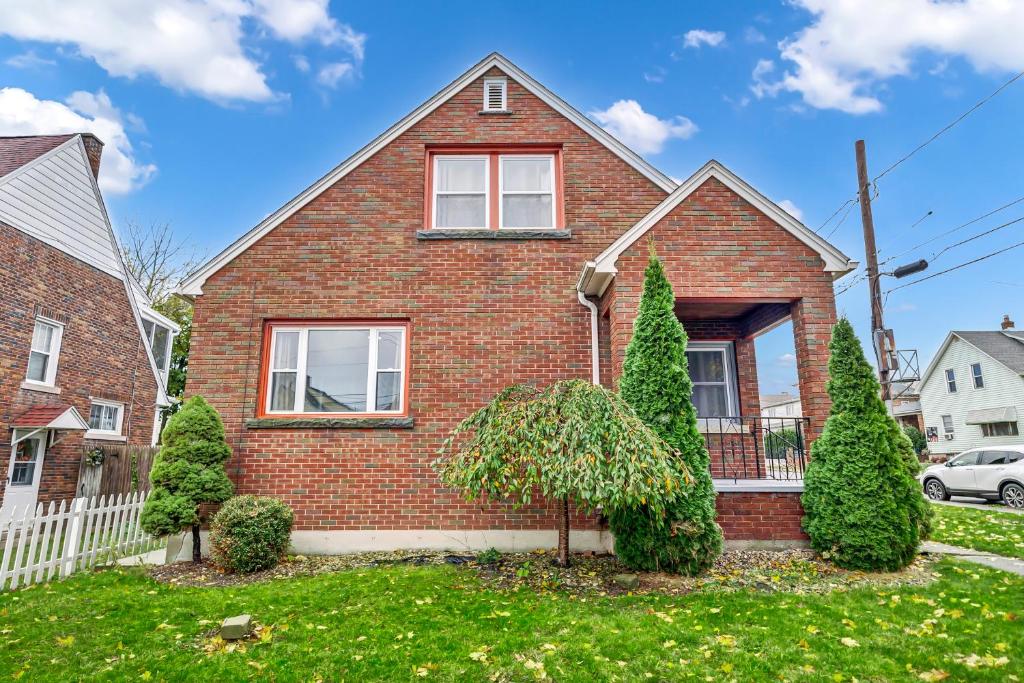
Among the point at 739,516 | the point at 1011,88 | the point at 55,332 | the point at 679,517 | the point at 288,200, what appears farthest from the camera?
the point at 55,332

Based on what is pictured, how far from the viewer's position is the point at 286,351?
26.0ft

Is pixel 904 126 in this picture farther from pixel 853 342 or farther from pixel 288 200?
pixel 288 200

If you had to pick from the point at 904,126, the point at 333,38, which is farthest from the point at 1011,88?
the point at 333,38

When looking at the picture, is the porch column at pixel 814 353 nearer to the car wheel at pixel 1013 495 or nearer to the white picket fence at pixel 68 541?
the white picket fence at pixel 68 541

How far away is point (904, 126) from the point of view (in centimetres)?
1491

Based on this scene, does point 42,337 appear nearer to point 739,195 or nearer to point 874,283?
point 739,195

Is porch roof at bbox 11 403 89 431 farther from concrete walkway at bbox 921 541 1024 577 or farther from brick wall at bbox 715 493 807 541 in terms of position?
concrete walkway at bbox 921 541 1024 577

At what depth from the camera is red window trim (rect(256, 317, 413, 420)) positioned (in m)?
7.64

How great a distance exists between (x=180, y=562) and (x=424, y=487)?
339cm

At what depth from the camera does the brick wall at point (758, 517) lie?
6582mm

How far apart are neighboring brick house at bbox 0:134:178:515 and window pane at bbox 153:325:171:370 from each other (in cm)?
538

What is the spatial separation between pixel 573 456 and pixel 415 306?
373 cm

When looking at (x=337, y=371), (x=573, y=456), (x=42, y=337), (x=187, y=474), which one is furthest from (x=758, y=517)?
(x=42, y=337)


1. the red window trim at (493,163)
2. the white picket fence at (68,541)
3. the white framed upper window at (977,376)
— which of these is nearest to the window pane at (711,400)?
the red window trim at (493,163)
